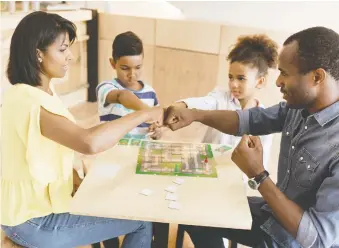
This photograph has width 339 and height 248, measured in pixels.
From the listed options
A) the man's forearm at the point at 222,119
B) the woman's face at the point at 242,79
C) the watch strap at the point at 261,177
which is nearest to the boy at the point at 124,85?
the man's forearm at the point at 222,119

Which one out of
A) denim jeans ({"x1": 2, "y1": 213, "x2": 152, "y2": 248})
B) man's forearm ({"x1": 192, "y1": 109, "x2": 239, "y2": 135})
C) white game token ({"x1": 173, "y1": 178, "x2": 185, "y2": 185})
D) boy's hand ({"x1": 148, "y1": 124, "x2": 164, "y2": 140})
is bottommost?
denim jeans ({"x1": 2, "y1": 213, "x2": 152, "y2": 248})

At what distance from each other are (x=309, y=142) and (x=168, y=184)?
489 mm

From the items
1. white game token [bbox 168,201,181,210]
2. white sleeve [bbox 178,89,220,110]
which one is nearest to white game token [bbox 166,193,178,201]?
white game token [bbox 168,201,181,210]

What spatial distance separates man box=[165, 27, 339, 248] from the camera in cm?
109

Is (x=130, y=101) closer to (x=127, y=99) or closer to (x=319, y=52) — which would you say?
(x=127, y=99)

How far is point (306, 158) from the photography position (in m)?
1.23

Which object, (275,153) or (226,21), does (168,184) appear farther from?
(226,21)

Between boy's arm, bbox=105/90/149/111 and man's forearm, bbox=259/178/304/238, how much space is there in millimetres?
830

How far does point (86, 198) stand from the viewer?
116 centimetres

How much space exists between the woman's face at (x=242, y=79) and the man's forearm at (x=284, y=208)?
0.84m

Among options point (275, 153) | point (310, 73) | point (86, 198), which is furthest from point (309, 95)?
point (275, 153)

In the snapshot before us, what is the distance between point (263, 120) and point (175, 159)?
450 millimetres

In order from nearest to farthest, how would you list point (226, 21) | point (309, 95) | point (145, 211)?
1. point (145, 211)
2. point (309, 95)
3. point (226, 21)

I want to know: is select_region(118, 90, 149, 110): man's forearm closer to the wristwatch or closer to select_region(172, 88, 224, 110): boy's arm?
select_region(172, 88, 224, 110): boy's arm
